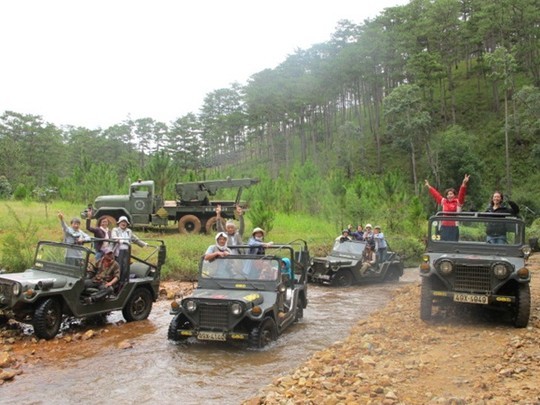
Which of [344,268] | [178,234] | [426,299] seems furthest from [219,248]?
[178,234]

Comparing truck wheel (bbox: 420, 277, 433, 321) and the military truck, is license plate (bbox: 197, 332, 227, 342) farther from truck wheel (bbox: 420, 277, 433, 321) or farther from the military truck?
the military truck

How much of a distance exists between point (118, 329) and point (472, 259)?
624cm

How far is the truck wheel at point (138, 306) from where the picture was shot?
384 inches

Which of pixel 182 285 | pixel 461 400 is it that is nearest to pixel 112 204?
pixel 182 285

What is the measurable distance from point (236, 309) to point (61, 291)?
9.70ft

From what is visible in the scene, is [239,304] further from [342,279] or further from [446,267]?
[342,279]

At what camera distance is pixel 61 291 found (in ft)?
27.2

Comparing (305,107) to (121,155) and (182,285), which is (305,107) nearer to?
(121,155)

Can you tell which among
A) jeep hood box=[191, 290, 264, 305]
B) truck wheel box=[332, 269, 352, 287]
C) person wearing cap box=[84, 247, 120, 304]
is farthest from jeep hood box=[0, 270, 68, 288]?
truck wheel box=[332, 269, 352, 287]

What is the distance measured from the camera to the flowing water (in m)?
6.08

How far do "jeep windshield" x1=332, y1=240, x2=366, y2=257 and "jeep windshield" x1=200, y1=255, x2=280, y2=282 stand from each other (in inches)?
288

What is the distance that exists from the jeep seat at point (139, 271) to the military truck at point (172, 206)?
1051 cm

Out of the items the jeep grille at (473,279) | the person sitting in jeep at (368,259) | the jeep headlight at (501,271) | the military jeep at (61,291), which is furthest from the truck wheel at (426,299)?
the person sitting in jeep at (368,259)

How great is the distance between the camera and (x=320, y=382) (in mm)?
5789
